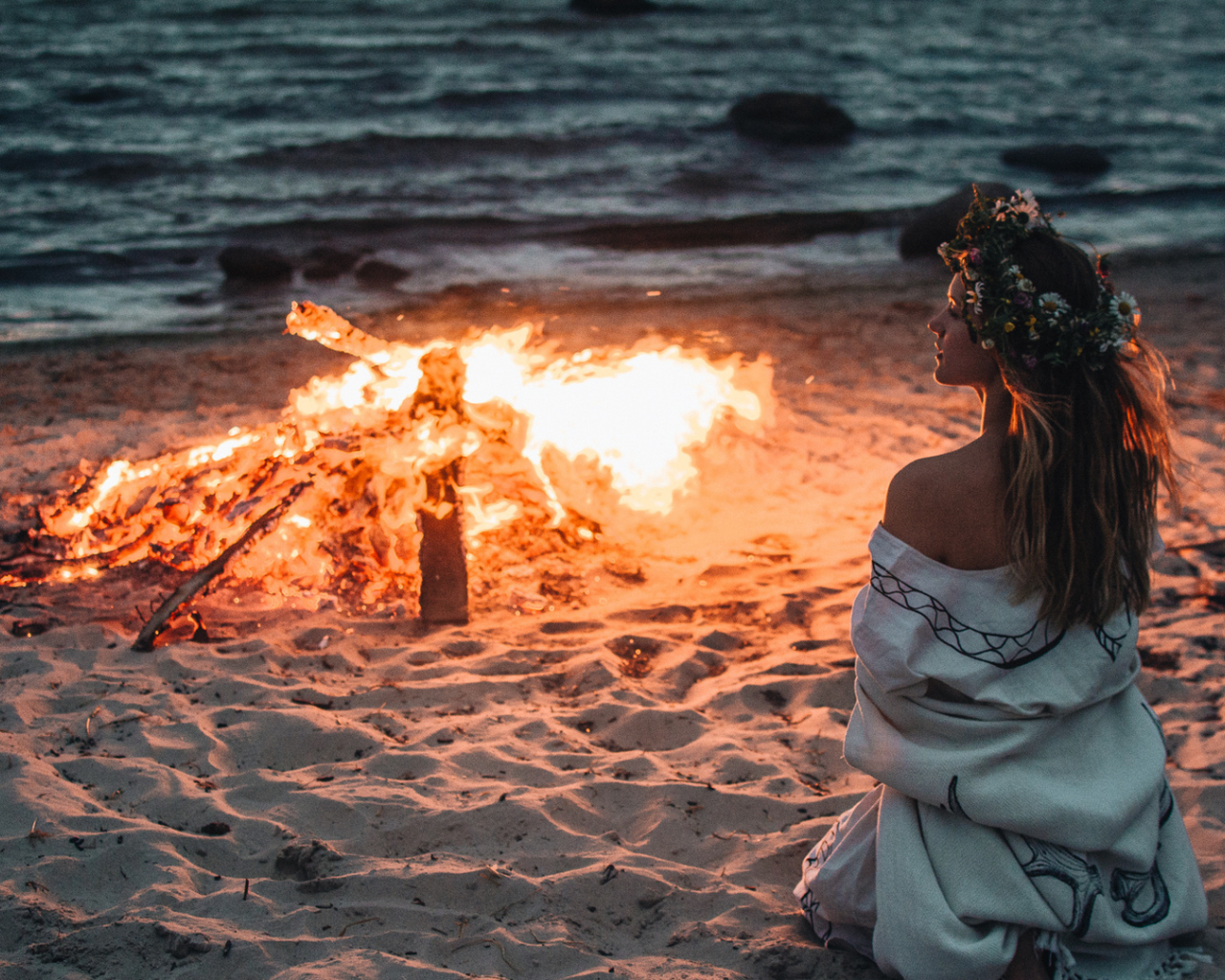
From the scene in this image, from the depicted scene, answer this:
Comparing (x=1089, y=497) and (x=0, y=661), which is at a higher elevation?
(x=1089, y=497)

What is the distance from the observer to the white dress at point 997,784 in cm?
240

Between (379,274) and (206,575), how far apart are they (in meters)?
9.85

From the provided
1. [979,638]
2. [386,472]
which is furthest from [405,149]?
[979,638]

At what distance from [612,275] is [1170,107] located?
1999 centimetres

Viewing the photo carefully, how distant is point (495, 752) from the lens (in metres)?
3.69

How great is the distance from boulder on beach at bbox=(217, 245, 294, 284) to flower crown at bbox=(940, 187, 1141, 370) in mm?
12378

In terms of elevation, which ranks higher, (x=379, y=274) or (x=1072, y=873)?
(x=1072, y=873)

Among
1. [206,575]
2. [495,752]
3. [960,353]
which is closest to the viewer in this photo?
[960,353]

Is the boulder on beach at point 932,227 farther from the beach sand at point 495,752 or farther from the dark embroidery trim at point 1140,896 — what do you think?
the dark embroidery trim at point 1140,896

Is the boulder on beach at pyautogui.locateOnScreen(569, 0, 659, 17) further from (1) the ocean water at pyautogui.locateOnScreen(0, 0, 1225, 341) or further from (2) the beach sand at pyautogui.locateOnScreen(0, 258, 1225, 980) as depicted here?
(2) the beach sand at pyautogui.locateOnScreen(0, 258, 1225, 980)

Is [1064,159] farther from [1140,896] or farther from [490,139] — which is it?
[1140,896]

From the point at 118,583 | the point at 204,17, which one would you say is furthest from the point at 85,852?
the point at 204,17

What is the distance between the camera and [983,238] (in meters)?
2.49

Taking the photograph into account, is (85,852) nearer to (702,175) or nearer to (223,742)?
(223,742)
